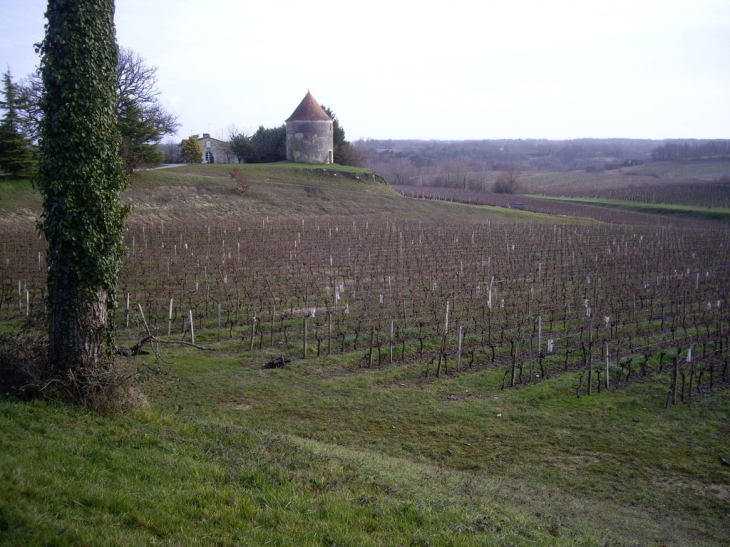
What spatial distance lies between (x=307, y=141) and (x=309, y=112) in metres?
2.99

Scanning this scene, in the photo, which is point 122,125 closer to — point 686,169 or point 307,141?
point 307,141

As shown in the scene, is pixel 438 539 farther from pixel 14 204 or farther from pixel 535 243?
pixel 14 204

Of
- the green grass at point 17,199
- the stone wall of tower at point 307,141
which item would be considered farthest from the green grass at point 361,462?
the stone wall of tower at point 307,141

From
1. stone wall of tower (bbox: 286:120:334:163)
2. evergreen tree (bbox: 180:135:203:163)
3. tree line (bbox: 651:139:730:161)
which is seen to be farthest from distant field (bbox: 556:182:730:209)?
tree line (bbox: 651:139:730:161)

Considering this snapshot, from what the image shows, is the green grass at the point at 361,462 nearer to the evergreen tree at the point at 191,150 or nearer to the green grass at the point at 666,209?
the evergreen tree at the point at 191,150

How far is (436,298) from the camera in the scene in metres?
20.4

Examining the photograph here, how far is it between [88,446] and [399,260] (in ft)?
71.3

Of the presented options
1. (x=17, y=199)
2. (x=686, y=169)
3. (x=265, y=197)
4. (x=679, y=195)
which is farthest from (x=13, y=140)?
(x=686, y=169)

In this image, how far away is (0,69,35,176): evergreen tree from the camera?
33.5m

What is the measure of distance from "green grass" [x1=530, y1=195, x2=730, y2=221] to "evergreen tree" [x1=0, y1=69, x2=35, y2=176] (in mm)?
54094


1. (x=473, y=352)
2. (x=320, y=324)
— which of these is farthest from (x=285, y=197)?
(x=473, y=352)

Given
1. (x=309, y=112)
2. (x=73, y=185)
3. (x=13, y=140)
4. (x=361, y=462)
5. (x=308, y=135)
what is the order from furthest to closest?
1. (x=309, y=112)
2. (x=308, y=135)
3. (x=13, y=140)
4. (x=73, y=185)
5. (x=361, y=462)

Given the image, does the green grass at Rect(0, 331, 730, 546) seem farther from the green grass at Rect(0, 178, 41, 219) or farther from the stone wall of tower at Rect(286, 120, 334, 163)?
the stone wall of tower at Rect(286, 120, 334, 163)

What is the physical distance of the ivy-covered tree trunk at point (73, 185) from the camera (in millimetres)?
8586
